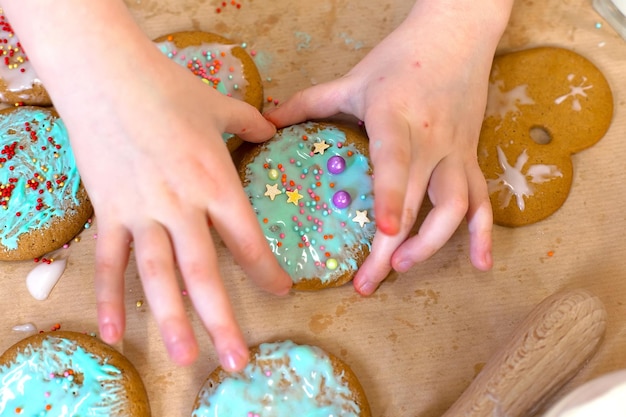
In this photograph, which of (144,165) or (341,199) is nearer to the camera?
(144,165)

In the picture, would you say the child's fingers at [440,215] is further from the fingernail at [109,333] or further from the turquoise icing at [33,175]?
the turquoise icing at [33,175]

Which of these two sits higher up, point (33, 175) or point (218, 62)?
point (218, 62)

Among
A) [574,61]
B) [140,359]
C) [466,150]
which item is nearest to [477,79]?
[466,150]

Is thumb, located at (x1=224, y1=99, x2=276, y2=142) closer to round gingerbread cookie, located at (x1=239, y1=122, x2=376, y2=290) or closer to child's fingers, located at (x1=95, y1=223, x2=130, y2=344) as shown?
round gingerbread cookie, located at (x1=239, y1=122, x2=376, y2=290)

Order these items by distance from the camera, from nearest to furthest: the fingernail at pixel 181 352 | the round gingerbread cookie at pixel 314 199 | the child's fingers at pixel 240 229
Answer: the fingernail at pixel 181 352
the child's fingers at pixel 240 229
the round gingerbread cookie at pixel 314 199

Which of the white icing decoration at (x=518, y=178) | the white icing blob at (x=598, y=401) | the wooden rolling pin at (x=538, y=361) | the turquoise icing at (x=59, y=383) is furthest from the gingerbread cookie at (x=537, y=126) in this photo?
the turquoise icing at (x=59, y=383)

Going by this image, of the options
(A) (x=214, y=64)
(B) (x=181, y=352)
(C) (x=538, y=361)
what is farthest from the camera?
(A) (x=214, y=64)

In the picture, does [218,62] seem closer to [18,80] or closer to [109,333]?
[18,80]

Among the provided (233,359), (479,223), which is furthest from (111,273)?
(479,223)
